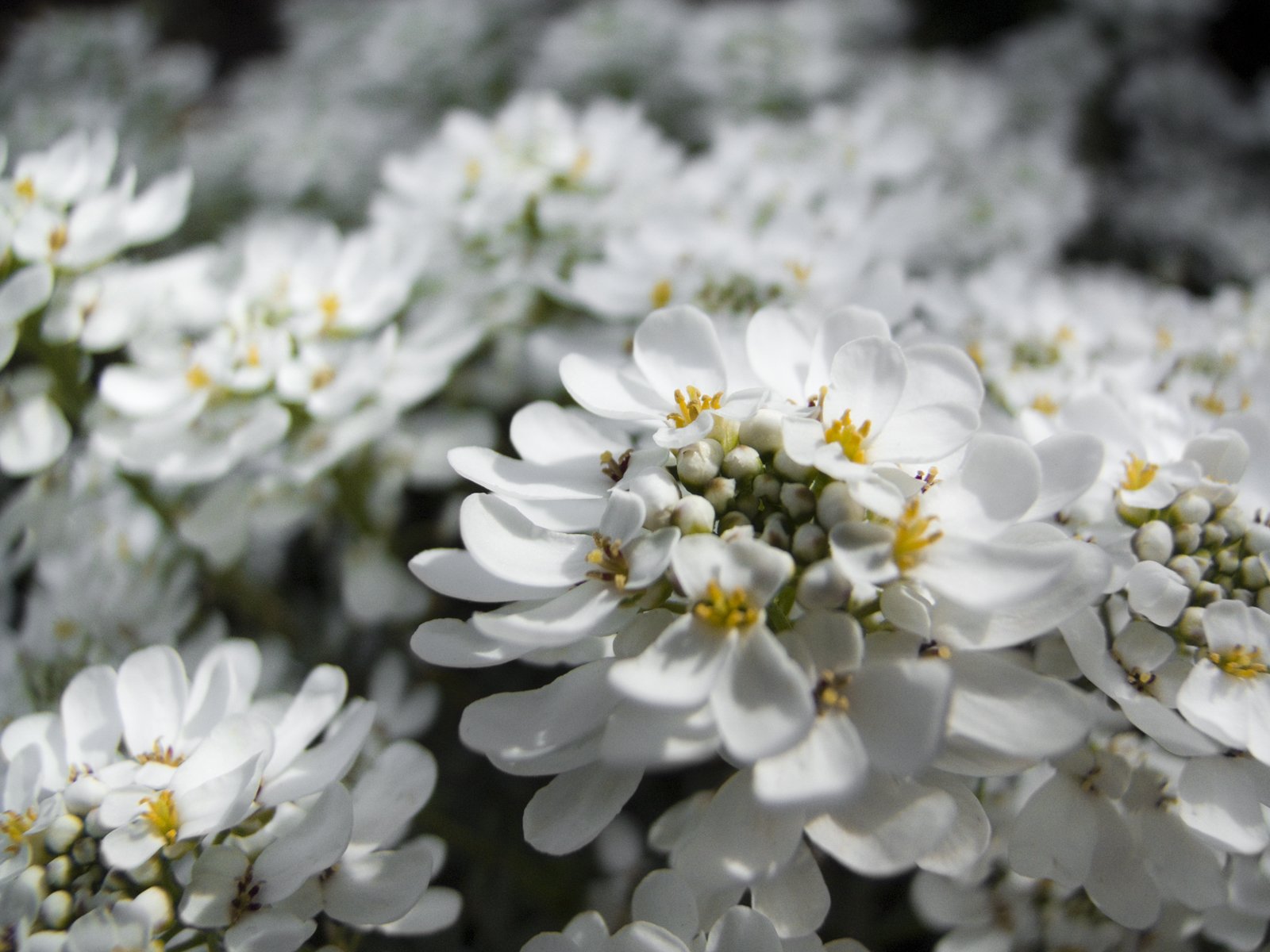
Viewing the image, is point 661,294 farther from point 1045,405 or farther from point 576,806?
point 576,806

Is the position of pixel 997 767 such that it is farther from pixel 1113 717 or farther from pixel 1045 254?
pixel 1045 254

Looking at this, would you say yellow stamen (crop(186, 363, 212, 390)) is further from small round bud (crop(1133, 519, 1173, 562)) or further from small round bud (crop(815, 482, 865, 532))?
small round bud (crop(1133, 519, 1173, 562))

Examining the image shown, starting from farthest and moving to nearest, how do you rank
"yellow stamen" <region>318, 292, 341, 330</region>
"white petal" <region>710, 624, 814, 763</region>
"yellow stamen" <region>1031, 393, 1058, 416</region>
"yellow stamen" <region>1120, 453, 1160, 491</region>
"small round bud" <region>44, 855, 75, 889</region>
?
"yellow stamen" <region>318, 292, 341, 330</region>
"yellow stamen" <region>1031, 393, 1058, 416</region>
"yellow stamen" <region>1120, 453, 1160, 491</region>
"small round bud" <region>44, 855, 75, 889</region>
"white petal" <region>710, 624, 814, 763</region>

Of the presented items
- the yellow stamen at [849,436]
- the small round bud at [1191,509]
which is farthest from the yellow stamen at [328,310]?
the small round bud at [1191,509]

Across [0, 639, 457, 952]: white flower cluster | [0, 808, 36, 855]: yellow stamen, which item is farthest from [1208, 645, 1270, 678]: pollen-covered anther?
[0, 808, 36, 855]: yellow stamen

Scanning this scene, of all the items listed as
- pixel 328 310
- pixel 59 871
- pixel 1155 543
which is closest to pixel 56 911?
pixel 59 871

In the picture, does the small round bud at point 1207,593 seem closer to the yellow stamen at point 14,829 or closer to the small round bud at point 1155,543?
the small round bud at point 1155,543

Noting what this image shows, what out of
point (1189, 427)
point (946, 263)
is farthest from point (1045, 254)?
point (1189, 427)
